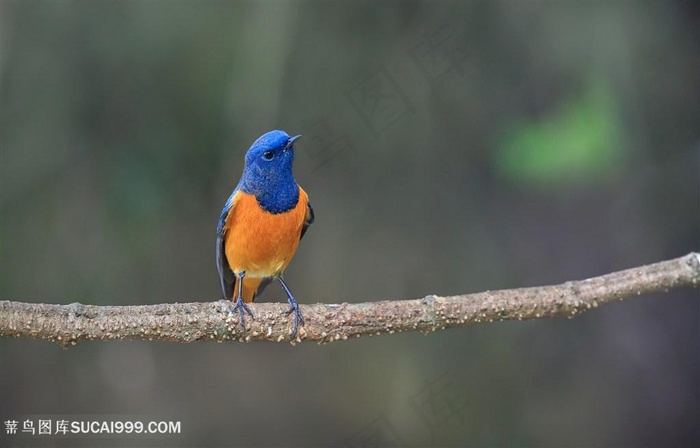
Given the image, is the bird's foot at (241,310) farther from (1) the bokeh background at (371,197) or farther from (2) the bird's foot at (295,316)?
(1) the bokeh background at (371,197)

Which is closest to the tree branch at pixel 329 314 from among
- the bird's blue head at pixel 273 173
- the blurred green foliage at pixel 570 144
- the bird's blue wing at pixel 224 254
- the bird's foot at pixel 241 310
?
the bird's foot at pixel 241 310

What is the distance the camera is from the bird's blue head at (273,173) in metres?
3.47

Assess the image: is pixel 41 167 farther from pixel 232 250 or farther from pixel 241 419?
pixel 241 419

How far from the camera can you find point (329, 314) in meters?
2.86

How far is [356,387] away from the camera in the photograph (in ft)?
16.9

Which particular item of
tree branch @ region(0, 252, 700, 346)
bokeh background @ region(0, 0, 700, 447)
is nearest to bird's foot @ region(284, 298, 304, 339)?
tree branch @ region(0, 252, 700, 346)

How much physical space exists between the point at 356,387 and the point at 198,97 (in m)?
2.27

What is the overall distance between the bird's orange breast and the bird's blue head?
0.13 ft

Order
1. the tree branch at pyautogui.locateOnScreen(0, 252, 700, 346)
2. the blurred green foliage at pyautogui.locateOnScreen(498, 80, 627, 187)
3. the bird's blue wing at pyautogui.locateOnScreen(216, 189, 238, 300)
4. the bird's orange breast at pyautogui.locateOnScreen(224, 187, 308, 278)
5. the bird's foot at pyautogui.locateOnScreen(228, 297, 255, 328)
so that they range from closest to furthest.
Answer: the tree branch at pyautogui.locateOnScreen(0, 252, 700, 346)
the bird's foot at pyautogui.locateOnScreen(228, 297, 255, 328)
the bird's orange breast at pyautogui.locateOnScreen(224, 187, 308, 278)
the bird's blue wing at pyautogui.locateOnScreen(216, 189, 238, 300)
the blurred green foliage at pyautogui.locateOnScreen(498, 80, 627, 187)

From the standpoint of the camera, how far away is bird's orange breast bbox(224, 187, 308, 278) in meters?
3.46

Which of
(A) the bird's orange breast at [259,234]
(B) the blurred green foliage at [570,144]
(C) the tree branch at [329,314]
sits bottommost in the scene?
(C) the tree branch at [329,314]

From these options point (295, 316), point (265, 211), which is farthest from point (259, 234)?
point (295, 316)

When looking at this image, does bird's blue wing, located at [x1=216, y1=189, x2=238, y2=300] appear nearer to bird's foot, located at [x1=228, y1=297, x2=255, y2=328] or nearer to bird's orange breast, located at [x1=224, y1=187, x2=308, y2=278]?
bird's orange breast, located at [x1=224, y1=187, x2=308, y2=278]

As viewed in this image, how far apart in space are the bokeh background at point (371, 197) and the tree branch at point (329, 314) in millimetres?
1275
